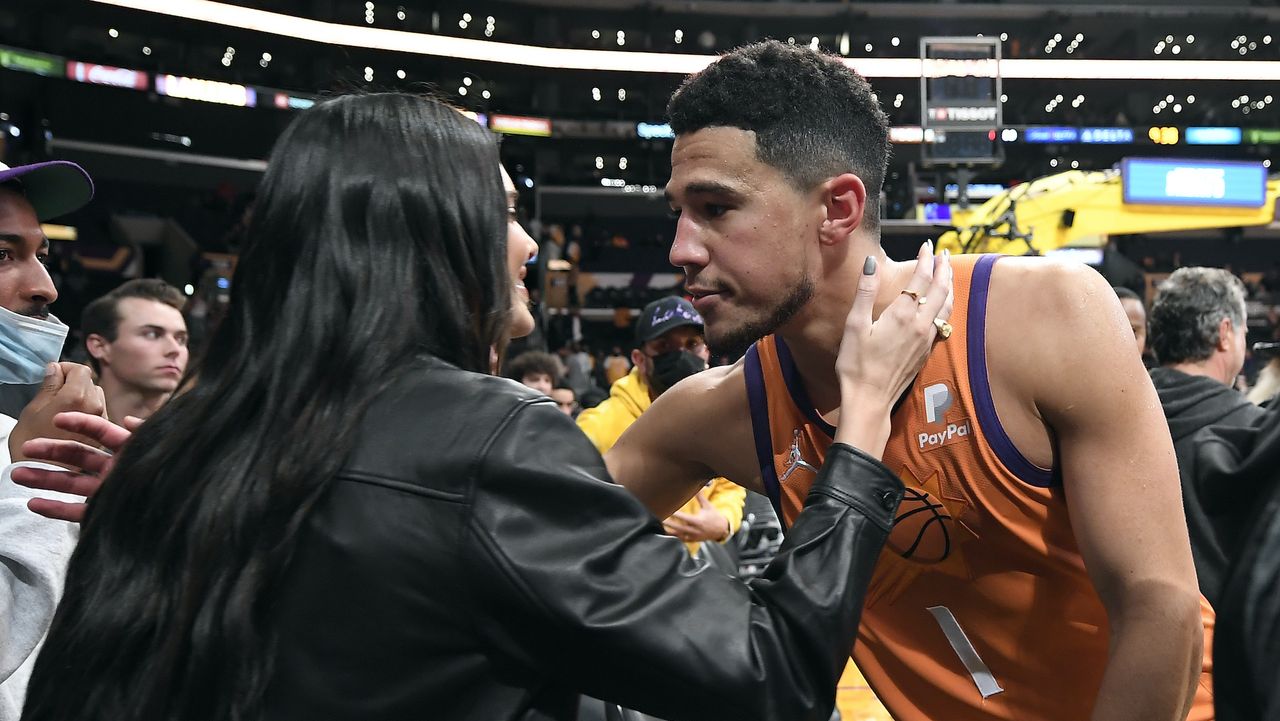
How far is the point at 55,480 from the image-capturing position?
1.39 meters

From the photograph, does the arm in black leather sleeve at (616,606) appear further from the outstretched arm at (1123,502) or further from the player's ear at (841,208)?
the player's ear at (841,208)

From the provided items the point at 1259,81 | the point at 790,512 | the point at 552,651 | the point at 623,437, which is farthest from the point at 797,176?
the point at 1259,81

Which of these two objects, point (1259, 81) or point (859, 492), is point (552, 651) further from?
point (1259, 81)

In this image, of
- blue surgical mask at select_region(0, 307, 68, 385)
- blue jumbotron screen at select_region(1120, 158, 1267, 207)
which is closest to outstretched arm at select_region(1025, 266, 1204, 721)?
blue surgical mask at select_region(0, 307, 68, 385)

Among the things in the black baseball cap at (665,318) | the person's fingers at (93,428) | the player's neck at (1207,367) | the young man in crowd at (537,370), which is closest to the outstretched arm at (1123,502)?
the person's fingers at (93,428)

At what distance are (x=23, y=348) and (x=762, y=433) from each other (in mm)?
1420

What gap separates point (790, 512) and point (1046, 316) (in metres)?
0.58

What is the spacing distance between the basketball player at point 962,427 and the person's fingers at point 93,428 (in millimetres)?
913

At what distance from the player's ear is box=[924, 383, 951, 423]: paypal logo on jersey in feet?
1.07

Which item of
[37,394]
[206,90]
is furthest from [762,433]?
[206,90]

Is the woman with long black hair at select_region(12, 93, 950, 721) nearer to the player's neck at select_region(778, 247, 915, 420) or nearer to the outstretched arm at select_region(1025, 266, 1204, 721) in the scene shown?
the outstretched arm at select_region(1025, 266, 1204, 721)

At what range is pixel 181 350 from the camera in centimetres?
452

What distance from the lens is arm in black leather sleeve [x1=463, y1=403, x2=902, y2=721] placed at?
3.50ft

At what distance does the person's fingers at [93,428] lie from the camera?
4.53ft
